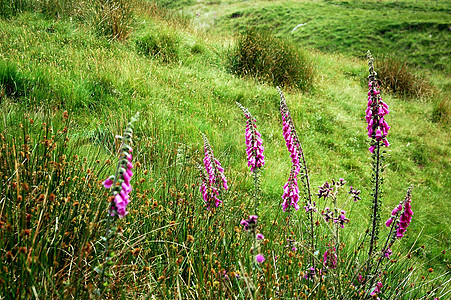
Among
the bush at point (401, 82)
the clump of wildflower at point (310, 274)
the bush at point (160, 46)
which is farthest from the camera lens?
the bush at point (401, 82)

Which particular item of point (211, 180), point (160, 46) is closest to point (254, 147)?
point (211, 180)

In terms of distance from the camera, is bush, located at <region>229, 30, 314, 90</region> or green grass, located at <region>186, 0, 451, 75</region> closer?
bush, located at <region>229, 30, 314, 90</region>

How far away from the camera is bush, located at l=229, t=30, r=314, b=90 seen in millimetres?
8836

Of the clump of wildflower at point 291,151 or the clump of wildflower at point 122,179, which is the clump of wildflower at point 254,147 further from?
the clump of wildflower at point 122,179

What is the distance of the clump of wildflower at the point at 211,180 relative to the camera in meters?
2.34

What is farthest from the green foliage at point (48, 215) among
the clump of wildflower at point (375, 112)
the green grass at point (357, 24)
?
the green grass at point (357, 24)

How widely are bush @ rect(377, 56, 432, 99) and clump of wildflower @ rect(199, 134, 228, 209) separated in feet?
35.1

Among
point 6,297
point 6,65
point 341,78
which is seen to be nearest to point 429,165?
point 341,78

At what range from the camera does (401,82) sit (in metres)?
11.3

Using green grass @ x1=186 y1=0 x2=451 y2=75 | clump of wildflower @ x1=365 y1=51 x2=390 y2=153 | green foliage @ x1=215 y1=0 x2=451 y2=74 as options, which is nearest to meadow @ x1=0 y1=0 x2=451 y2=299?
clump of wildflower @ x1=365 y1=51 x2=390 y2=153

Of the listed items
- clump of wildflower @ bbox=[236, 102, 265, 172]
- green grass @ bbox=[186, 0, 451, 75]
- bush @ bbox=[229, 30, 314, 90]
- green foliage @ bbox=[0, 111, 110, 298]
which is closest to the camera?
green foliage @ bbox=[0, 111, 110, 298]

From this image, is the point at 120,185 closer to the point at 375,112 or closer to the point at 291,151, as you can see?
the point at 291,151

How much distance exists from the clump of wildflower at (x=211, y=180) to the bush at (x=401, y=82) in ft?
35.1

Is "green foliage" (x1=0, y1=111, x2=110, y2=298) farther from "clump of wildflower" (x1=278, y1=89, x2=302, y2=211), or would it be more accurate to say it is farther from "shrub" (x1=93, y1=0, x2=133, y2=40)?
"shrub" (x1=93, y1=0, x2=133, y2=40)
